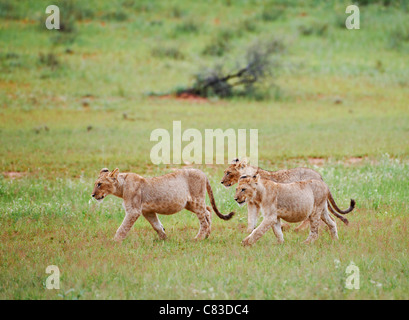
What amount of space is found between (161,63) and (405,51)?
46.0ft

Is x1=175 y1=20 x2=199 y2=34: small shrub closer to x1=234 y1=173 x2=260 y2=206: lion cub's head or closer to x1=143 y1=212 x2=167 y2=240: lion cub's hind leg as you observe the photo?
x1=143 y1=212 x2=167 y2=240: lion cub's hind leg

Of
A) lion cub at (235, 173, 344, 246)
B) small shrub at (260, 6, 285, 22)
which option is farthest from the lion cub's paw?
small shrub at (260, 6, 285, 22)

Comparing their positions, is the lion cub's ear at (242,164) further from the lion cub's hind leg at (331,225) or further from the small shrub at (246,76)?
the small shrub at (246,76)

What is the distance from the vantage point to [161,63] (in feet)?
108

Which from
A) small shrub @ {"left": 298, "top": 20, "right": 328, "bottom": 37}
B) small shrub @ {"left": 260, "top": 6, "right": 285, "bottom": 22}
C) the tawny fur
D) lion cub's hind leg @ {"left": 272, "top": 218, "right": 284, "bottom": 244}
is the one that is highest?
small shrub @ {"left": 260, "top": 6, "right": 285, "bottom": 22}

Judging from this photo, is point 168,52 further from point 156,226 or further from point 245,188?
point 245,188

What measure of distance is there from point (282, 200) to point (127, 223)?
2444 millimetres

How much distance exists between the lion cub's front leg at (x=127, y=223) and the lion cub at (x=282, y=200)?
5.44ft

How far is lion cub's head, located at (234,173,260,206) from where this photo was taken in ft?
31.2

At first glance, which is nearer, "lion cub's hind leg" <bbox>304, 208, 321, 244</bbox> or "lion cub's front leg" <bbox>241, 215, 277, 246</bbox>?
"lion cub's front leg" <bbox>241, 215, 277, 246</bbox>

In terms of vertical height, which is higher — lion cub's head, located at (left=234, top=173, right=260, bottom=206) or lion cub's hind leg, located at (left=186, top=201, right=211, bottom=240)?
lion cub's head, located at (left=234, top=173, right=260, bottom=206)

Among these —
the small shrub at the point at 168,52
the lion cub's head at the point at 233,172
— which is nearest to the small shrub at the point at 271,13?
the small shrub at the point at 168,52

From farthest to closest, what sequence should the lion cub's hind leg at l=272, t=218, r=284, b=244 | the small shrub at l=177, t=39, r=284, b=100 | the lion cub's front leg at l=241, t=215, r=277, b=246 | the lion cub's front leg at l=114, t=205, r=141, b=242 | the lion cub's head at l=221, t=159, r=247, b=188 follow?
the small shrub at l=177, t=39, r=284, b=100, the lion cub's head at l=221, t=159, r=247, b=188, the lion cub's front leg at l=114, t=205, r=141, b=242, the lion cub's hind leg at l=272, t=218, r=284, b=244, the lion cub's front leg at l=241, t=215, r=277, b=246

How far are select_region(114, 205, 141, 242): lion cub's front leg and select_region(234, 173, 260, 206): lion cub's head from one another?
1.64 m
